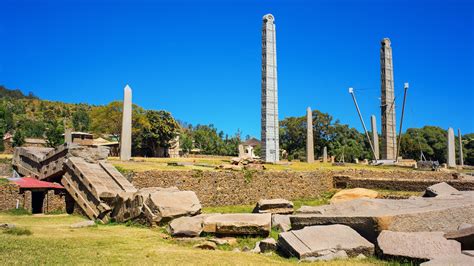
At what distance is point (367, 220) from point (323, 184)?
18280 millimetres

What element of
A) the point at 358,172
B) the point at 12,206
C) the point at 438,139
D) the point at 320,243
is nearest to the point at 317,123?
the point at 438,139

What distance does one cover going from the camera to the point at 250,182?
22719 millimetres

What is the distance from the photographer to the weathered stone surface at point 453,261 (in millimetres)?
6035

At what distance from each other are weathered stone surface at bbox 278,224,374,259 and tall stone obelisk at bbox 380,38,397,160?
3093 centimetres

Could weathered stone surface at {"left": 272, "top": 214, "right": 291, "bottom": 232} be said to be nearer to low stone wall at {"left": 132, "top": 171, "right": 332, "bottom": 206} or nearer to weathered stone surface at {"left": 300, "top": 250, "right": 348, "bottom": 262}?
weathered stone surface at {"left": 300, "top": 250, "right": 348, "bottom": 262}

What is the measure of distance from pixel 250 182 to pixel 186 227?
12128mm

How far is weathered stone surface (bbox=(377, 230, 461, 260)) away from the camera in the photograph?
23.0 ft

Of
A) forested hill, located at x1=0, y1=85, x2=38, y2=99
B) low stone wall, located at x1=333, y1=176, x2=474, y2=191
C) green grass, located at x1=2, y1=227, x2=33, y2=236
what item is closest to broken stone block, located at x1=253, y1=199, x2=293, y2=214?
green grass, located at x1=2, y1=227, x2=33, y2=236

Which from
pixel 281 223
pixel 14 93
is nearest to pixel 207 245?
pixel 281 223

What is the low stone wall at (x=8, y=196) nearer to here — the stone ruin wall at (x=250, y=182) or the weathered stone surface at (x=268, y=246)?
the stone ruin wall at (x=250, y=182)

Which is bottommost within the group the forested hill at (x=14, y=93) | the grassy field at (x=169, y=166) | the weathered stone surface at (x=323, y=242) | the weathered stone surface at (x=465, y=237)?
the weathered stone surface at (x=323, y=242)

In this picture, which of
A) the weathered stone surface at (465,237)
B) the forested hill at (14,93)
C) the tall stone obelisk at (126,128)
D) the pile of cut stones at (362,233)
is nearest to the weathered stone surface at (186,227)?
the pile of cut stones at (362,233)

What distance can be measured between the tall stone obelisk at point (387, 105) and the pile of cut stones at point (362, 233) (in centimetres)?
2758

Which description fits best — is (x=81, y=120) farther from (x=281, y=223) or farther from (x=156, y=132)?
(x=281, y=223)
